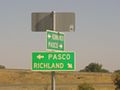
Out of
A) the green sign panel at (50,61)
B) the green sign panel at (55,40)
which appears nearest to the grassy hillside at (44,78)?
the green sign panel at (55,40)

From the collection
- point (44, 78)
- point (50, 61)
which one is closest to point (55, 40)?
point (50, 61)

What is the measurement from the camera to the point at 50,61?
13.1m

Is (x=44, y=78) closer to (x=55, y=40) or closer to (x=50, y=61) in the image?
(x=55, y=40)

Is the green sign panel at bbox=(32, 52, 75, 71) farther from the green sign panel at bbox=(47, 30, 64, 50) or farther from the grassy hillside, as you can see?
the grassy hillside

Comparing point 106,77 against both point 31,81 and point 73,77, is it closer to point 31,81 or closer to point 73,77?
point 73,77

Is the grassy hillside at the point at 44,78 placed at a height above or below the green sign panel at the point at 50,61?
above

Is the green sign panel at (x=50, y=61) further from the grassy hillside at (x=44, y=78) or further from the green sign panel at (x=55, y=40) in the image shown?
the grassy hillside at (x=44, y=78)

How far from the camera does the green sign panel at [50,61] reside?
43.0 feet

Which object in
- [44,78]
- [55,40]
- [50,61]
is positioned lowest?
[50,61]

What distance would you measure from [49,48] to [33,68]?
630 millimetres

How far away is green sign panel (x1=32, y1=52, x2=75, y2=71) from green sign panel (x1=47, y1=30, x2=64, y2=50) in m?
0.20

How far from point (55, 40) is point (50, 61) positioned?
561 mm

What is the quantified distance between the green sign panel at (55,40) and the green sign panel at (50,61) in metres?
0.20

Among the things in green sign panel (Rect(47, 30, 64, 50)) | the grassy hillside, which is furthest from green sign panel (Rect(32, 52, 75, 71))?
the grassy hillside
